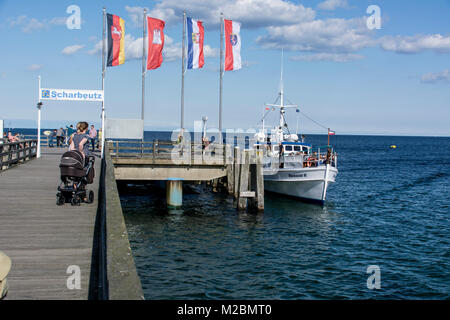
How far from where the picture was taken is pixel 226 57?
99.3 ft

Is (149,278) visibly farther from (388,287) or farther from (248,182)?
(248,182)

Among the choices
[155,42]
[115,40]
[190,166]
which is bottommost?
[190,166]

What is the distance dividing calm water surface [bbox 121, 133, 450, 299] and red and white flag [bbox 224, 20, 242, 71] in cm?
902

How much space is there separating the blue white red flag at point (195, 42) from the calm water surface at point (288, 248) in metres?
9.26

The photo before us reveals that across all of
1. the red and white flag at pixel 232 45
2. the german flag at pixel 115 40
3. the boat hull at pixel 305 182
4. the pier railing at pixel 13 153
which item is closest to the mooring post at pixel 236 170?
the boat hull at pixel 305 182

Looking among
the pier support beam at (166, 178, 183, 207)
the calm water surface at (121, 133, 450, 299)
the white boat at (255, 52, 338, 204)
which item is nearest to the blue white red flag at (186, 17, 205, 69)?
the white boat at (255, 52, 338, 204)

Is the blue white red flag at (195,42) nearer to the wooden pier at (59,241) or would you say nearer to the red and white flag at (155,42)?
the red and white flag at (155,42)

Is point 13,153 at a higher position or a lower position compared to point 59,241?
higher

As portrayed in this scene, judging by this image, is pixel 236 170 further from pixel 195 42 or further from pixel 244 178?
pixel 195 42

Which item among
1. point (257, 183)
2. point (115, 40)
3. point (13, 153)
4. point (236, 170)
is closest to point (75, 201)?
point (13, 153)

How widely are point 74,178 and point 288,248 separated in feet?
31.6

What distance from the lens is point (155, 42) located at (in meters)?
30.2

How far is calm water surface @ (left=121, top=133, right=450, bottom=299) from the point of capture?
43.2ft
